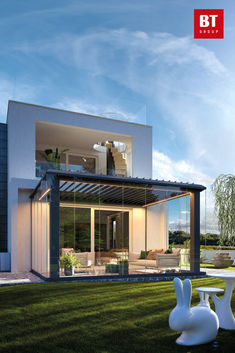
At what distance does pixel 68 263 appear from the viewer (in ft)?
40.0

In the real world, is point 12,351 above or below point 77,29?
below

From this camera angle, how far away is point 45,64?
30.0 metres

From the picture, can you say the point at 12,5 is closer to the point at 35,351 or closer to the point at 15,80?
the point at 15,80

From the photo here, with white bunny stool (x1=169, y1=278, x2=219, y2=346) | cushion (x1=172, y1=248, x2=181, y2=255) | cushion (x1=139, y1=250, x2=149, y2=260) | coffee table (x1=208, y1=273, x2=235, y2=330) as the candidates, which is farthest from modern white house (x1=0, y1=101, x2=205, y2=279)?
white bunny stool (x1=169, y1=278, x2=219, y2=346)

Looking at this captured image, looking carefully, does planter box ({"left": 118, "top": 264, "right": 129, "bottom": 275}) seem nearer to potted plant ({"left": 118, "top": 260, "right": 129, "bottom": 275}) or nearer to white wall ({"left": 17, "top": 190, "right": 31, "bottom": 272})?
potted plant ({"left": 118, "top": 260, "right": 129, "bottom": 275})

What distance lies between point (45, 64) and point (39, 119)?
1326 centimetres

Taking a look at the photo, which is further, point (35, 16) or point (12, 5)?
point (35, 16)

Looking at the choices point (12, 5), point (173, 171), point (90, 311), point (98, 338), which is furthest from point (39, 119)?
point (173, 171)

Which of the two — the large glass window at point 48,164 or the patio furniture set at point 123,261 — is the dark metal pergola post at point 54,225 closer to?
the patio furniture set at point 123,261

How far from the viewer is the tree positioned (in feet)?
68.0

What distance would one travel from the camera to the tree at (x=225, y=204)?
20.7 meters

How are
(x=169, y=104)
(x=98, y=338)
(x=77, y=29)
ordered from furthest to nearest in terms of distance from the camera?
1. (x=169, y=104)
2. (x=77, y=29)
3. (x=98, y=338)

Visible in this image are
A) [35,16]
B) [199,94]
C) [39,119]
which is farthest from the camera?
[199,94]

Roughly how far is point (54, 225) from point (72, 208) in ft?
3.00
